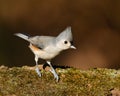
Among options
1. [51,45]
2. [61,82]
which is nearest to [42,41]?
[51,45]

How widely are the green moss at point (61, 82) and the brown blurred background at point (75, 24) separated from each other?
5066 mm

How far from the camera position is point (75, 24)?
1041 cm

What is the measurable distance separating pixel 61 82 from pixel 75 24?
5.81 m

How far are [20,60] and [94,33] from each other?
173 cm

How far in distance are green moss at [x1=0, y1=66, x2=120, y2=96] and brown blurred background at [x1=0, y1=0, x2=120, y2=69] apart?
507 centimetres

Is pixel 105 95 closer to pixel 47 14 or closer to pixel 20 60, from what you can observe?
pixel 20 60

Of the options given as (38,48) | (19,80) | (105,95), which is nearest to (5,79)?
(19,80)

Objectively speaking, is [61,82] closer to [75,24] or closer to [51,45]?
[51,45]

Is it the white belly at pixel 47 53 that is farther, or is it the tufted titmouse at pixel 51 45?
the white belly at pixel 47 53

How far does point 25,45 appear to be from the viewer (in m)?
9.98

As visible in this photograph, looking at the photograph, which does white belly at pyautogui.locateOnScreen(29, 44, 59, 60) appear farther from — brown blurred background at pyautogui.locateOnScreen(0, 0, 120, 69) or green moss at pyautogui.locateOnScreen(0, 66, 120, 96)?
brown blurred background at pyautogui.locateOnScreen(0, 0, 120, 69)

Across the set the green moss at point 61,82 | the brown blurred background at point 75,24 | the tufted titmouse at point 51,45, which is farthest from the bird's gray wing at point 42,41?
the brown blurred background at point 75,24

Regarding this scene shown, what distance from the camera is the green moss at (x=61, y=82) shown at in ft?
14.7

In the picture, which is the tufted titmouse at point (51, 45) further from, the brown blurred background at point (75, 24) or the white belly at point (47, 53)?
the brown blurred background at point (75, 24)
